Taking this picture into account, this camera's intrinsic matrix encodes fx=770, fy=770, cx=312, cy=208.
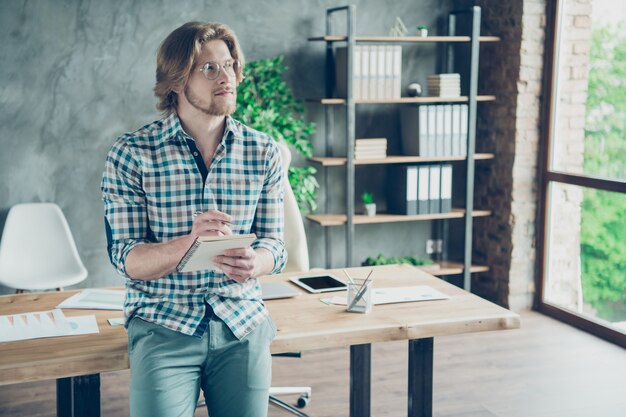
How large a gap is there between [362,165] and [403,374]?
1.73 m

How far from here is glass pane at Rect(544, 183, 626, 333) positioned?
443cm

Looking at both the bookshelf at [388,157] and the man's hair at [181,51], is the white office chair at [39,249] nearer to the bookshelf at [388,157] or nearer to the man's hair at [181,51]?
Answer: the bookshelf at [388,157]

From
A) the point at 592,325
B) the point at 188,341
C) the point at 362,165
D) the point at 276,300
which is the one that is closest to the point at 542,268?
the point at 592,325

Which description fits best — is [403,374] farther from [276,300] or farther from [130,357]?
[130,357]

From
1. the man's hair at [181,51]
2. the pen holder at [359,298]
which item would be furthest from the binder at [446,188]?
the man's hair at [181,51]

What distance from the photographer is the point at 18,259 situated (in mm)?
4289

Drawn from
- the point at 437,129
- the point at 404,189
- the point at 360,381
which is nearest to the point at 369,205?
the point at 404,189

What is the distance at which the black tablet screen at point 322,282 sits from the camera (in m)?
2.69

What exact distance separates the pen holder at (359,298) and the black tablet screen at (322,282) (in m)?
0.29

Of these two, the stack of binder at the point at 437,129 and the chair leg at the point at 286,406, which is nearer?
the chair leg at the point at 286,406

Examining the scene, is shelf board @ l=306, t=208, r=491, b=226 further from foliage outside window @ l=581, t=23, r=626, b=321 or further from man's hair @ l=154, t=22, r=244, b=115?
man's hair @ l=154, t=22, r=244, b=115

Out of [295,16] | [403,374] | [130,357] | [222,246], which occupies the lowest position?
[403,374]

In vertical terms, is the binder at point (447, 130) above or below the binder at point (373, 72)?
below

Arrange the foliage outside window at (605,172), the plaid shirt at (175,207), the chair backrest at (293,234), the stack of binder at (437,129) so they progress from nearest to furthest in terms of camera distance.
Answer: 1. the plaid shirt at (175,207)
2. the chair backrest at (293,234)
3. the foliage outside window at (605,172)
4. the stack of binder at (437,129)
